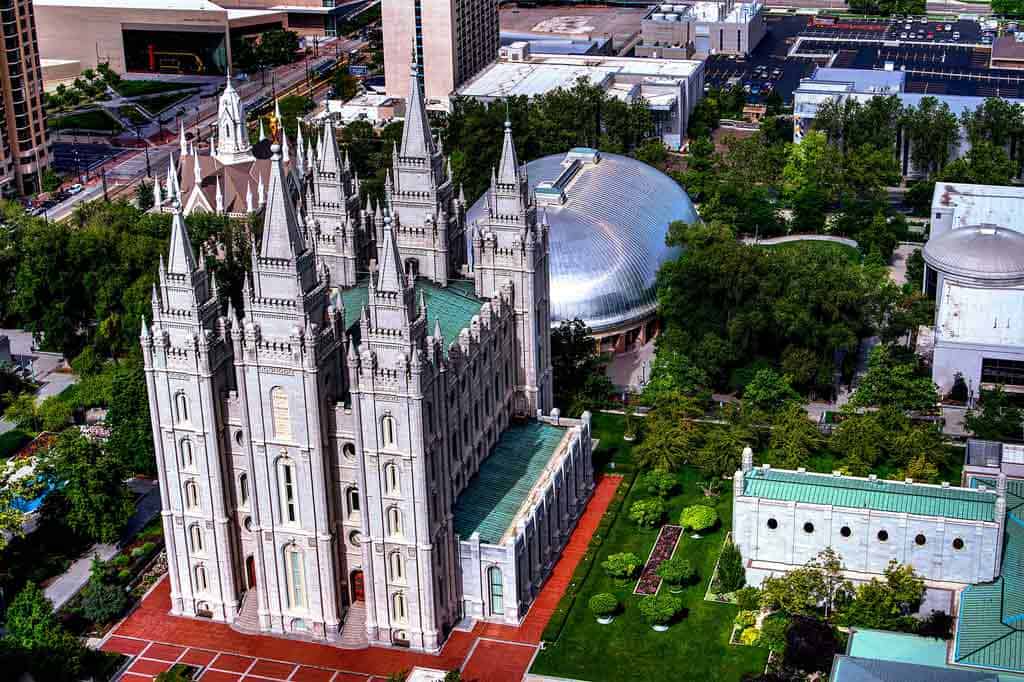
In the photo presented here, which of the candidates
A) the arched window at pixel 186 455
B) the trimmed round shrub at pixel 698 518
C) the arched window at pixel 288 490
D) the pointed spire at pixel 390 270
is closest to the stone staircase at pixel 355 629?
the arched window at pixel 288 490

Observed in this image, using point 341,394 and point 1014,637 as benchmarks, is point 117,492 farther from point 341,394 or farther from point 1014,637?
point 1014,637

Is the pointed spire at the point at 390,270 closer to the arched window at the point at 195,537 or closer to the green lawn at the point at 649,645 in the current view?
the arched window at the point at 195,537

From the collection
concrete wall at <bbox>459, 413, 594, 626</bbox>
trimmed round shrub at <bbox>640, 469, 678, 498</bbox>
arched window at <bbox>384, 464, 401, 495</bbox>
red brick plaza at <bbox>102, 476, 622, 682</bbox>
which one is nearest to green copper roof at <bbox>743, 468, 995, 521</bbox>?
trimmed round shrub at <bbox>640, 469, 678, 498</bbox>

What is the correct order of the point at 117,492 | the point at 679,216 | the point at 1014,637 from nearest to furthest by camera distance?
the point at 1014,637 < the point at 117,492 < the point at 679,216

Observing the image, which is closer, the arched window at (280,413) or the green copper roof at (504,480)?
the arched window at (280,413)

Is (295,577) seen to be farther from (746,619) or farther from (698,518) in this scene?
(698,518)

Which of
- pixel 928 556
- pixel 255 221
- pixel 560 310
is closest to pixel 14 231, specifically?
pixel 255 221

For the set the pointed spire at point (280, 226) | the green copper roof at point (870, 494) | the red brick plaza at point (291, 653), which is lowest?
the red brick plaza at point (291, 653)

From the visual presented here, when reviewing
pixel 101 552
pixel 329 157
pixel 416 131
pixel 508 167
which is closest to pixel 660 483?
pixel 508 167
